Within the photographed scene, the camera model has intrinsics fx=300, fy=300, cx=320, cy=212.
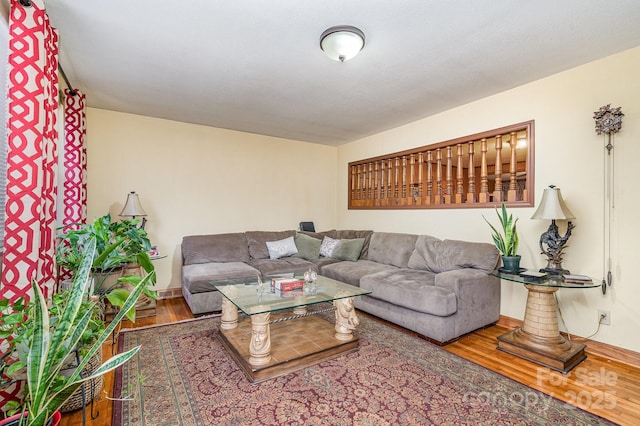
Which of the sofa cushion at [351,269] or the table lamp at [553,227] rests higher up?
the table lamp at [553,227]

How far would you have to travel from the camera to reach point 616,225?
8.04ft

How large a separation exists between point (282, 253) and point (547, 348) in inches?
123

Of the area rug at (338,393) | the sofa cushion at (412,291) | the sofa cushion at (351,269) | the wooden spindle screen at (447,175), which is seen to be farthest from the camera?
the sofa cushion at (351,269)

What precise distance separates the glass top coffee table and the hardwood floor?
85 cm

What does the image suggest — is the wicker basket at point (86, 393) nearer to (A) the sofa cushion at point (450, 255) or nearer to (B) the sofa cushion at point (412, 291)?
(B) the sofa cushion at point (412, 291)

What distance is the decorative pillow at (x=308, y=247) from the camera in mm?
→ 4477

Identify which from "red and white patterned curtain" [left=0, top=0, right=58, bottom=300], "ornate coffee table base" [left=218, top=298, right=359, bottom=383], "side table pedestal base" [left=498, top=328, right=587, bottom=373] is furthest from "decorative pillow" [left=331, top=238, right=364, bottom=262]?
"red and white patterned curtain" [left=0, top=0, right=58, bottom=300]

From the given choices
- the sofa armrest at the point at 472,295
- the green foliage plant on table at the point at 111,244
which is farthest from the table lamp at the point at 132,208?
the sofa armrest at the point at 472,295

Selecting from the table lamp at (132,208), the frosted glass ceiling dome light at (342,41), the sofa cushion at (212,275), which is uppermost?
the frosted glass ceiling dome light at (342,41)

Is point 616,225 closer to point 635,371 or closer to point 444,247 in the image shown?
point 635,371

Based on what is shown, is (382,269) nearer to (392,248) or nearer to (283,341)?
(392,248)

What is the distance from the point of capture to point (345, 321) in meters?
2.52

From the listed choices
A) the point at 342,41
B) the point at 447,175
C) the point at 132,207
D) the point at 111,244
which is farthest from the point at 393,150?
the point at 111,244

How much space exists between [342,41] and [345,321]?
2159 millimetres
